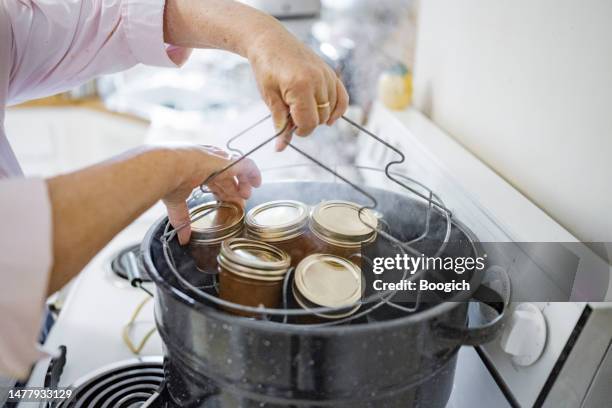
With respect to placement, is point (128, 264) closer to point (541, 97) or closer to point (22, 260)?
point (22, 260)

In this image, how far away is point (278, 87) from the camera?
1.94 ft

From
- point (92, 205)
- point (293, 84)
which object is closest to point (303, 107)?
point (293, 84)

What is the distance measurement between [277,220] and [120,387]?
32cm

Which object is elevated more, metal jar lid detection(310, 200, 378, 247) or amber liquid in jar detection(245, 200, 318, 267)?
metal jar lid detection(310, 200, 378, 247)

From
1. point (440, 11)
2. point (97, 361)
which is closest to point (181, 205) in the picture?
point (97, 361)

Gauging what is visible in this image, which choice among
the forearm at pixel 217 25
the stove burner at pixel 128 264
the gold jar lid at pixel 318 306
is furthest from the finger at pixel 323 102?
the stove burner at pixel 128 264

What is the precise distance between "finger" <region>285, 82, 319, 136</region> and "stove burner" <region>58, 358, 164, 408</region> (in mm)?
396

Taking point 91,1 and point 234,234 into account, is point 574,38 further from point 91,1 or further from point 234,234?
point 91,1

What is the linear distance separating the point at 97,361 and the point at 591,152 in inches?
30.2

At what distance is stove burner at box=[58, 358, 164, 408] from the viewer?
2.19 feet

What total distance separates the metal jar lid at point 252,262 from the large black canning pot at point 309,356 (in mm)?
60

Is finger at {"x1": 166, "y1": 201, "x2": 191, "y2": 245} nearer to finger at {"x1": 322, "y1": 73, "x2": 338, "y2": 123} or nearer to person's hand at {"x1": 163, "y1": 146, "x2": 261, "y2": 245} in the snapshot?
person's hand at {"x1": 163, "y1": 146, "x2": 261, "y2": 245}

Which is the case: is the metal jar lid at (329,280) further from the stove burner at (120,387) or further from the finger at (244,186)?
the stove burner at (120,387)

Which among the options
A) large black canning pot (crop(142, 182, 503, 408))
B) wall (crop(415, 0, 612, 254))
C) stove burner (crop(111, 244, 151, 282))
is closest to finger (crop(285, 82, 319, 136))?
large black canning pot (crop(142, 182, 503, 408))
